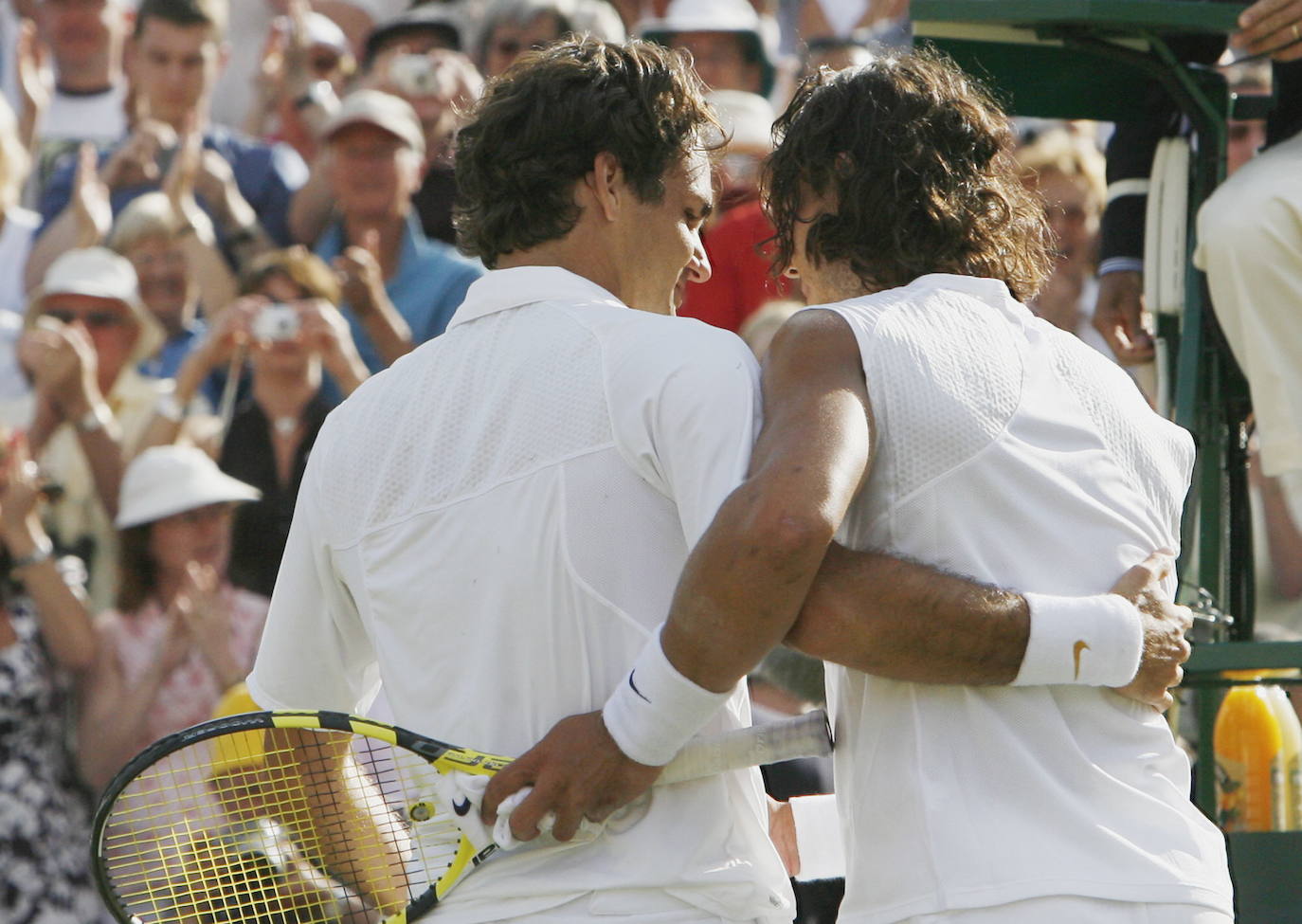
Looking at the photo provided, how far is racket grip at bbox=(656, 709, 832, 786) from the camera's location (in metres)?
2.02

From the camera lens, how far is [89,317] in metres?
6.10

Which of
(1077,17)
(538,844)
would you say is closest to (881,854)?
(538,844)

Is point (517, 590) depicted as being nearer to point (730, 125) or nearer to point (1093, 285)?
point (730, 125)

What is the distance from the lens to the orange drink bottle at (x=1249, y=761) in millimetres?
3234

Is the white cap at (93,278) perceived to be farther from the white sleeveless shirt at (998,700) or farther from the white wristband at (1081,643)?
the white wristband at (1081,643)

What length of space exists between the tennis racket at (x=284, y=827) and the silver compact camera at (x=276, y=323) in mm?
3599

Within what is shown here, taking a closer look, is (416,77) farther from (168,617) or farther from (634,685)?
(634,685)

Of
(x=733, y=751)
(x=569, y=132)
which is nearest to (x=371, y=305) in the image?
(x=569, y=132)

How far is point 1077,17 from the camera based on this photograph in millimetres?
3094

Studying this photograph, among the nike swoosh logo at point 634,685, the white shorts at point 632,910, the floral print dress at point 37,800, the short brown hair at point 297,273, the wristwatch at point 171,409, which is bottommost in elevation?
the floral print dress at point 37,800

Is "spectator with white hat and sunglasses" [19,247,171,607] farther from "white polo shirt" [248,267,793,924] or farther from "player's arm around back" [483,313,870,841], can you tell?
"player's arm around back" [483,313,870,841]

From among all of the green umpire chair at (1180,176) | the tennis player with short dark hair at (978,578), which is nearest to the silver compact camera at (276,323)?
the green umpire chair at (1180,176)

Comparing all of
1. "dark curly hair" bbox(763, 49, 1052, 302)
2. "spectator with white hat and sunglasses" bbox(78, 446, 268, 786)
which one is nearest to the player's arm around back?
→ "dark curly hair" bbox(763, 49, 1052, 302)

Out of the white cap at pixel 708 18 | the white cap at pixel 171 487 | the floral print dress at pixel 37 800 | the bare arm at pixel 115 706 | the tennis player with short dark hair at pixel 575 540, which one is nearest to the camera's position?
the tennis player with short dark hair at pixel 575 540
